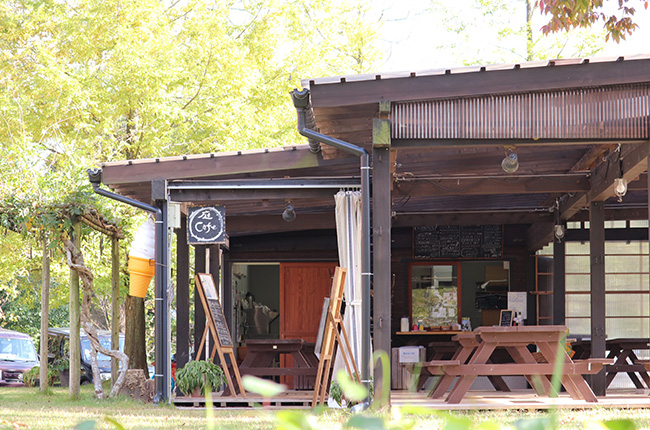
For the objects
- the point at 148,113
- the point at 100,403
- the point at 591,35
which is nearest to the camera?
the point at 100,403

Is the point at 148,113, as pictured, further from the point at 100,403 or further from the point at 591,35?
the point at 591,35

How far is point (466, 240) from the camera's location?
1183 centimetres

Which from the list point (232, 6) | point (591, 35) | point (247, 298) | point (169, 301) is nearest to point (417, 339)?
point (247, 298)

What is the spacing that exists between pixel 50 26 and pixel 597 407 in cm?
1002

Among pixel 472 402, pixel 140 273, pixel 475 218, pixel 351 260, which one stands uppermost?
pixel 475 218

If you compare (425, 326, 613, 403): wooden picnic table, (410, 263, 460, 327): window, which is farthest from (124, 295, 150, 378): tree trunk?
(425, 326, 613, 403): wooden picnic table

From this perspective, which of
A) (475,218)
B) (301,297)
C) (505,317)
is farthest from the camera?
(301,297)

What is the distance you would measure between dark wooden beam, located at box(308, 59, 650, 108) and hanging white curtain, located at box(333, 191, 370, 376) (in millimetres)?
1470

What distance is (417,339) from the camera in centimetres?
1147

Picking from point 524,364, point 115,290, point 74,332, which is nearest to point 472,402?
point 524,364

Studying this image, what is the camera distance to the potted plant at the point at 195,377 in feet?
26.8

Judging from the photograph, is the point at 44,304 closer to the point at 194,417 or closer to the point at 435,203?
the point at 194,417

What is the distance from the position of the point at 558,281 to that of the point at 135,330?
6.23 meters

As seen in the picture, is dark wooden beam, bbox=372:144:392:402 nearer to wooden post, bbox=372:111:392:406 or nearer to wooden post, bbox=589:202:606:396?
wooden post, bbox=372:111:392:406
